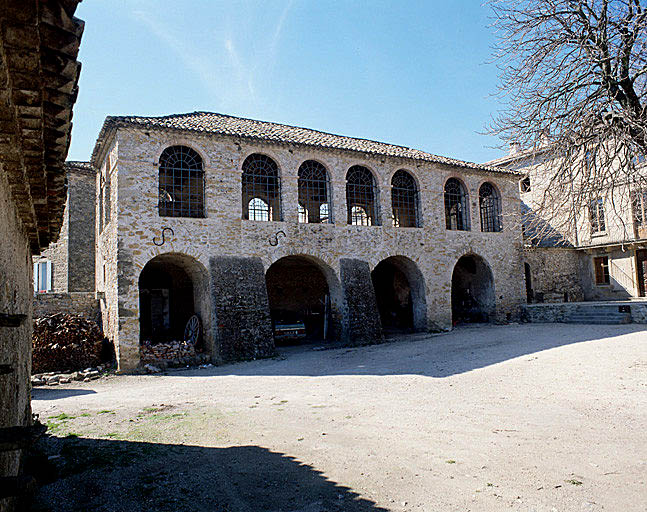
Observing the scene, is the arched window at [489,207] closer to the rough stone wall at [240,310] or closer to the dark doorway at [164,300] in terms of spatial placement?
the rough stone wall at [240,310]

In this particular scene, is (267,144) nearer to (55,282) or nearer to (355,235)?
(355,235)

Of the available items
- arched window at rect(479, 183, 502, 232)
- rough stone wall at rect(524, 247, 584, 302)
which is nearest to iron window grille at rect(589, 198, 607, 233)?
rough stone wall at rect(524, 247, 584, 302)

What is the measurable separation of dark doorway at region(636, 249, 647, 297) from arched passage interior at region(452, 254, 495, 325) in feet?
28.1

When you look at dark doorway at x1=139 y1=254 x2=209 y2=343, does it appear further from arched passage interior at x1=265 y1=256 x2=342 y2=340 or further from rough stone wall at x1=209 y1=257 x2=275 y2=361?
arched passage interior at x1=265 y1=256 x2=342 y2=340

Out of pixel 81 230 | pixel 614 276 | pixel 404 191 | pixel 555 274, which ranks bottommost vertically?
pixel 614 276

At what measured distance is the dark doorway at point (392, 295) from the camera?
19.7 metres

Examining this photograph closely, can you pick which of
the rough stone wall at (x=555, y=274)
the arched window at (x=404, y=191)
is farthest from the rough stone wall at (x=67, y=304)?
the rough stone wall at (x=555, y=274)

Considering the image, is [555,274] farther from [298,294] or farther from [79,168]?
[79,168]

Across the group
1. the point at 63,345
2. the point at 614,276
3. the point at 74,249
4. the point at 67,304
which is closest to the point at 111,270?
the point at 67,304

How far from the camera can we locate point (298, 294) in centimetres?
1877

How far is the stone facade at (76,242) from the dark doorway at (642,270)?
25.3 m

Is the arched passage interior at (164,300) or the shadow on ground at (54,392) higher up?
the arched passage interior at (164,300)

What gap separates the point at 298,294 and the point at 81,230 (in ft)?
31.7

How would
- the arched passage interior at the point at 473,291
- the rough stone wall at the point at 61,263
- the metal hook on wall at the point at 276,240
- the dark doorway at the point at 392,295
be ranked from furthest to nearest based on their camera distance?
the dark doorway at the point at 392,295
the arched passage interior at the point at 473,291
the rough stone wall at the point at 61,263
the metal hook on wall at the point at 276,240
